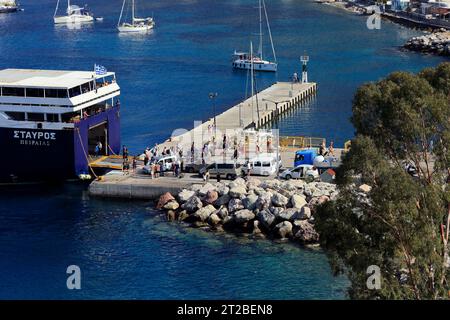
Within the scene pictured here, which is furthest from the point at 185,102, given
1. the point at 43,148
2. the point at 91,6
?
the point at 91,6

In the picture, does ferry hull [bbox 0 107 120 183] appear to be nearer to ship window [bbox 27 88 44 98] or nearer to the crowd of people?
ship window [bbox 27 88 44 98]

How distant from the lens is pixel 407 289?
2455cm

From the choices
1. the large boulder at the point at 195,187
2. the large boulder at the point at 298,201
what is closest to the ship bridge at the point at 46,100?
the large boulder at the point at 195,187

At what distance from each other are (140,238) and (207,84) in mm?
47161

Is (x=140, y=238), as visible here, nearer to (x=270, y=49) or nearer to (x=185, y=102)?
(x=185, y=102)

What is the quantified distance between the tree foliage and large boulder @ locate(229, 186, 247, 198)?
55.3ft

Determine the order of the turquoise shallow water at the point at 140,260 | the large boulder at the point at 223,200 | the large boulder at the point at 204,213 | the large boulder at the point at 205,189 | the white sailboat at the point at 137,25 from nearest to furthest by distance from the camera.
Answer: the turquoise shallow water at the point at 140,260, the large boulder at the point at 204,213, the large boulder at the point at 223,200, the large boulder at the point at 205,189, the white sailboat at the point at 137,25

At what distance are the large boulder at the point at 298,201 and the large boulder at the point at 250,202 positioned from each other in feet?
5.75

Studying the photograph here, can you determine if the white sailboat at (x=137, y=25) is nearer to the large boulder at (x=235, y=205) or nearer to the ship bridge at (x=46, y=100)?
the ship bridge at (x=46, y=100)

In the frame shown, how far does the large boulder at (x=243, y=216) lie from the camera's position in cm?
4253

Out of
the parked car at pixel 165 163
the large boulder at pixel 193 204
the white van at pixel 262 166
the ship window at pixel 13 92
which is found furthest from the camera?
the ship window at pixel 13 92

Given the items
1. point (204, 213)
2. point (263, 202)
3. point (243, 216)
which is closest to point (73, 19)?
point (204, 213)

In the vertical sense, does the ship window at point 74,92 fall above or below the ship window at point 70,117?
above

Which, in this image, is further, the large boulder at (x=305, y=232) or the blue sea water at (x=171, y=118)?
the large boulder at (x=305, y=232)
